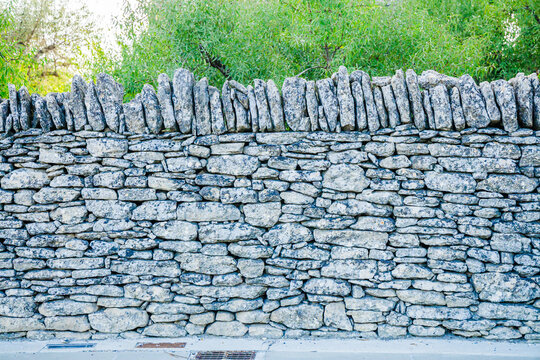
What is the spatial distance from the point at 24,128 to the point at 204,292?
2.37 m

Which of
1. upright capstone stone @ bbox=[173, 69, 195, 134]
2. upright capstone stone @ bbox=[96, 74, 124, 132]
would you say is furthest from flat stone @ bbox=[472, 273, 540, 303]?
upright capstone stone @ bbox=[96, 74, 124, 132]

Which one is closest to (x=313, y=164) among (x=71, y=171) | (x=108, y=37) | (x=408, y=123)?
(x=408, y=123)

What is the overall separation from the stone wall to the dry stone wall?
1 cm

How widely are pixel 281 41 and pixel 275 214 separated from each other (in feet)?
12.2

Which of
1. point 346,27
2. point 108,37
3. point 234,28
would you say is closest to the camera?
point 346,27

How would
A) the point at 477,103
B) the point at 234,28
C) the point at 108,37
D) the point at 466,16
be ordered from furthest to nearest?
the point at 466,16, the point at 108,37, the point at 234,28, the point at 477,103

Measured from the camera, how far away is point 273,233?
14.3 ft

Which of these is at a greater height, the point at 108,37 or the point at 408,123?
the point at 108,37

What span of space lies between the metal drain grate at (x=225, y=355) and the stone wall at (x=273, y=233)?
0.99ft

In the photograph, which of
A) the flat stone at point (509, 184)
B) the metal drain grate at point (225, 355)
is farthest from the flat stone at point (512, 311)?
the metal drain grate at point (225, 355)

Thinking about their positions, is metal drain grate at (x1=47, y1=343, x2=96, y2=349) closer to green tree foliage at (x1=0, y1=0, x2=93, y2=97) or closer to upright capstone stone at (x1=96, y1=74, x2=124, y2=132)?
upright capstone stone at (x1=96, y1=74, x2=124, y2=132)

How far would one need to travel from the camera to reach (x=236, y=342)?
14.3 feet

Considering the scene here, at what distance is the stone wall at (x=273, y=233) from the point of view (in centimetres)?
429

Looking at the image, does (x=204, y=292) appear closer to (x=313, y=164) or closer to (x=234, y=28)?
(x=313, y=164)
